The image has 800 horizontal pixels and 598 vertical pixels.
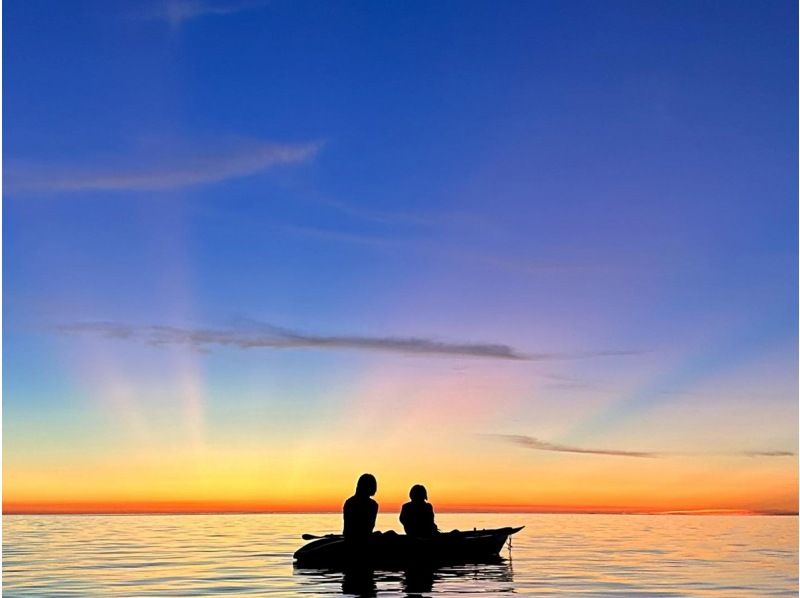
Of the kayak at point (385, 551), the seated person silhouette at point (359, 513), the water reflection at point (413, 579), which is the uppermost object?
the seated person silhouette at point (359, 513)

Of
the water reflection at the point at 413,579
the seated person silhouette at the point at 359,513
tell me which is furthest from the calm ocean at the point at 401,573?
the seated person silhouette at the point at 359,513

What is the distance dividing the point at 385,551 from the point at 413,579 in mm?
2082

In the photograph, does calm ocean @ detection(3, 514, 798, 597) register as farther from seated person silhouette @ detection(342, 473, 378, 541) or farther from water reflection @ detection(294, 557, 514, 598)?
seated person silhouette @ detection(342, 473, 378, 541)


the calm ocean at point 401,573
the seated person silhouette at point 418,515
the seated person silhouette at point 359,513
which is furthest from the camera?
the seated person silhouette at point 418,515

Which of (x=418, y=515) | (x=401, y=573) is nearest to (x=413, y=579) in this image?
(x=401, y=573)

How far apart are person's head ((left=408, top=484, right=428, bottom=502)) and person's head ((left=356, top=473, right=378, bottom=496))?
9.23 feet

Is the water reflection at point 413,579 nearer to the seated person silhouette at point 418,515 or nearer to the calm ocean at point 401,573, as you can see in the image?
the calm ocean at point 401,573

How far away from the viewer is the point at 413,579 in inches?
1003

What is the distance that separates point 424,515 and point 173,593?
8927 mm

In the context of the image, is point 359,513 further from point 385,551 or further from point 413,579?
point 413,579

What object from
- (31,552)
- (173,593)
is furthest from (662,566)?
(31,552)

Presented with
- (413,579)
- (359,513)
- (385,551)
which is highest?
(359,513)

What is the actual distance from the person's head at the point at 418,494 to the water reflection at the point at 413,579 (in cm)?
204

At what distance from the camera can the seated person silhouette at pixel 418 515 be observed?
96.0 feet
